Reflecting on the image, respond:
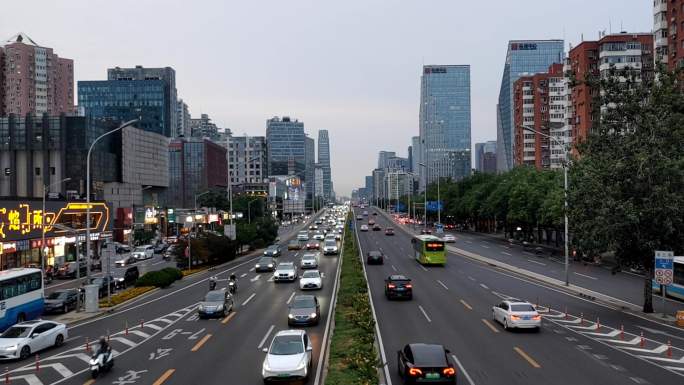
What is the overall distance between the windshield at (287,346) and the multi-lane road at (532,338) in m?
3.04

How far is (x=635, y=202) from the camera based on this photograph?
1190 inches

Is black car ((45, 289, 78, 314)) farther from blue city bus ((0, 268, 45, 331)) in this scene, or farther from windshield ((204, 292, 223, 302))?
windshield ((204, 292, 223, 302))

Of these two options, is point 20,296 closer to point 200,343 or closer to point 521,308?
point 200,343

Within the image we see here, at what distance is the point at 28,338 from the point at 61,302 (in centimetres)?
1340

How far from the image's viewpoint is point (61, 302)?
3566 cm

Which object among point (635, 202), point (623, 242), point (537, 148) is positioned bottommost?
point (623, 242)

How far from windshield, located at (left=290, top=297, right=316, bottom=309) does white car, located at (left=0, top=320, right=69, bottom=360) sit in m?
10.6

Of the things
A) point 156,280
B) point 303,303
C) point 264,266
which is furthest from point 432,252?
point 303,303

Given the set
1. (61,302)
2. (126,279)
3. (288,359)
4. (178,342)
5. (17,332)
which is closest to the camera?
(288,359)

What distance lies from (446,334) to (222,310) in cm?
1249

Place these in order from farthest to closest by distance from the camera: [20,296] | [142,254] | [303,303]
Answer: [142,254] → [20,296] → [303,303]

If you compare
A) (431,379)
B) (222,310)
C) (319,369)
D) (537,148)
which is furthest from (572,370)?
(537,148)

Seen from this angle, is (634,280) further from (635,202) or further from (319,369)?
(319,369)

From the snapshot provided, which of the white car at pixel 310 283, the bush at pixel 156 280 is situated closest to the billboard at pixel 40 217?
the bush at pixel 156 280
